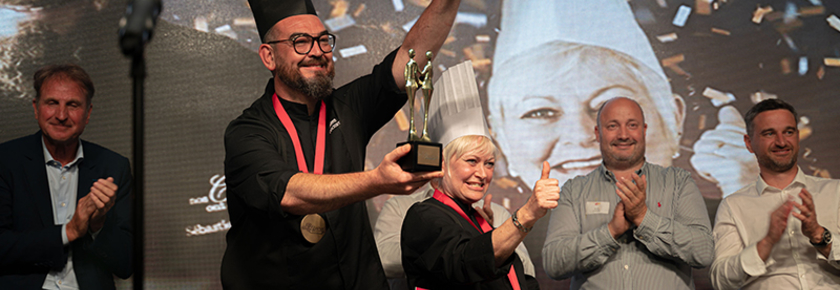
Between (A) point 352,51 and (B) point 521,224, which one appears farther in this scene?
(A) point 352,51

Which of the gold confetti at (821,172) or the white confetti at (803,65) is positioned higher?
the white confetti at (803,65)

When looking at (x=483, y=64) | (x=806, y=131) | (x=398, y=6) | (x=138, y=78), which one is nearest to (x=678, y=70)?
(x=806, y=131)

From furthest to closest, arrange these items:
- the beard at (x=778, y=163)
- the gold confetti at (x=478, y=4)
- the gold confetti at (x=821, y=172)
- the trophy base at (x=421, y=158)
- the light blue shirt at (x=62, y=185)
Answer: the gold confetti at (x=478, y=4) < the gold confetti at (x=821, y=172) < the beard at (x=778, y=163) < the light blue shirt at (x=62, y=185) < the trophy base at (x=421, y=158)

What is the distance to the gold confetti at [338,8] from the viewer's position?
3924 millimetres

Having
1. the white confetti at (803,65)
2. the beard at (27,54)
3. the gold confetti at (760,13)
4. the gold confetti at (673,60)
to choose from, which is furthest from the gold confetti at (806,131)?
the beard at (27,54)

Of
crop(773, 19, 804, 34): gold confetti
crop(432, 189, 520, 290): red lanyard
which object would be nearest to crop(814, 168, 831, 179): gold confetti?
crop(773, 19, 804, 34): gold confetti

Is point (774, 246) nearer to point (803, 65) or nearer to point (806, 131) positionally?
point (806, 131)

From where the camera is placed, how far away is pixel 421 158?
1.31m

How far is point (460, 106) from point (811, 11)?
2.74 meters

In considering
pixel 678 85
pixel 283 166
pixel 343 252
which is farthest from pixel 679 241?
pixel 283 166

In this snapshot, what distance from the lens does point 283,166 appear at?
5.47 feet

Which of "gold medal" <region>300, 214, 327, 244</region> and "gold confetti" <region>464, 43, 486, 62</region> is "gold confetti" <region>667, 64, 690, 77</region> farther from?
"gold medal" <region>300, 214, 327, 244</region>

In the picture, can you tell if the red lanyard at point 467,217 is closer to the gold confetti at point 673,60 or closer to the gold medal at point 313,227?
the gold medal at point 313,227

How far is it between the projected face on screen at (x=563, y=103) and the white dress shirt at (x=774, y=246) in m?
0.72
